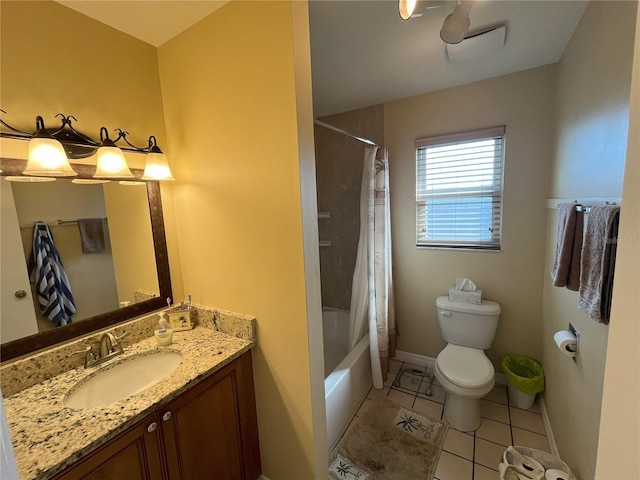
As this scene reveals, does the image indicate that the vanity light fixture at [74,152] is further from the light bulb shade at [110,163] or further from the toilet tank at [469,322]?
the toilet tank at [469,322]

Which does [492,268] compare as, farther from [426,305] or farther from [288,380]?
[288,380]

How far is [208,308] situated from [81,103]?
114cm

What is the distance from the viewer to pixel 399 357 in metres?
2.65

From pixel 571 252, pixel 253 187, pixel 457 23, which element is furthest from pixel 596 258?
pixel 253 187

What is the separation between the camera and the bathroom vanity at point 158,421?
807 millimetres

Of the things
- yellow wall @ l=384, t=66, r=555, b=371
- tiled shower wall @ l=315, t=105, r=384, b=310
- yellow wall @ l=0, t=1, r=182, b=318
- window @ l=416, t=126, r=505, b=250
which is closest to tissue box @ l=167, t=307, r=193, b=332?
yellow wall @ l=0, t=1, r=182, b=318

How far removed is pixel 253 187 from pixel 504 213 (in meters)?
1.91

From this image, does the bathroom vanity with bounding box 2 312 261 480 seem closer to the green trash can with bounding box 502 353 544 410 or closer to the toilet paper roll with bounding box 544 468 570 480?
the toilet paper roll with bounding box 544 468 570 480

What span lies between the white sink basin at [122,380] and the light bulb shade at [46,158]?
861mm

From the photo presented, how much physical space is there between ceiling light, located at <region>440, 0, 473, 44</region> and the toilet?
5.91 ft

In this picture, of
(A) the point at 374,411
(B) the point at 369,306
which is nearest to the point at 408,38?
(B) the point at 369,306

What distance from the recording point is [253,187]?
1.26 meters

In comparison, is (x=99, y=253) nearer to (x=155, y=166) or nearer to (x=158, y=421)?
(x=155, y=166)

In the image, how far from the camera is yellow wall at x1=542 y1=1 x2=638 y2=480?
3.34 ft
